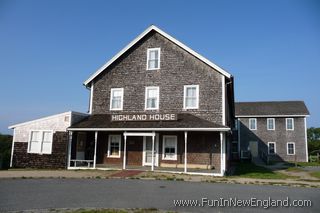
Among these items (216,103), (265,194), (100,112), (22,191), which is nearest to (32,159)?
(100,112)

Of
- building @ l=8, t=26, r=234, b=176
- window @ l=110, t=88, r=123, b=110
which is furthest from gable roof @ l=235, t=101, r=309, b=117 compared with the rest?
window @ l=110, t=88, r=123, b=110

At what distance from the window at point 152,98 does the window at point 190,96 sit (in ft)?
7.27

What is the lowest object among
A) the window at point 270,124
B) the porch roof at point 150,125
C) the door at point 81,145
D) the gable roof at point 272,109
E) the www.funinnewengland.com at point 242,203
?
the www.funinnewengland.com at point 242,203

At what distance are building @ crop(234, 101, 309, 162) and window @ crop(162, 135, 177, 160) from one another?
17579 millimetres

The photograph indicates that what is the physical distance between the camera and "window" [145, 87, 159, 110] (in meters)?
21.2

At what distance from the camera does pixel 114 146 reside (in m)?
21.9

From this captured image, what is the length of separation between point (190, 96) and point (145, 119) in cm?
371

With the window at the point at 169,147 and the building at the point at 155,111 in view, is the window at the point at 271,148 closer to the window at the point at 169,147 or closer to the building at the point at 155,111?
the building at the point at 155,111

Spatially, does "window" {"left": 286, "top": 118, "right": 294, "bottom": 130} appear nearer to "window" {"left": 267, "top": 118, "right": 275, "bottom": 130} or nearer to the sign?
"window" {"left": 267, "top": 118, "right": 275, "bottom": 130}

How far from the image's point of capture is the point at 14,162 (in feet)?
70.1

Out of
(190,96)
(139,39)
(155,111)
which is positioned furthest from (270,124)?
(139,39)

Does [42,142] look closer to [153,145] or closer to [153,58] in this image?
[153,145]

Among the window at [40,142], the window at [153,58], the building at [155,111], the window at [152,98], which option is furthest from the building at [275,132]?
the window at [40,142]

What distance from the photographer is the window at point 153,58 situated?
71.4 ft
